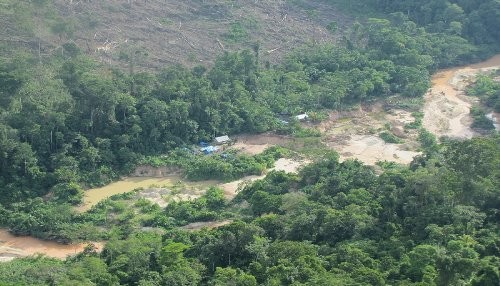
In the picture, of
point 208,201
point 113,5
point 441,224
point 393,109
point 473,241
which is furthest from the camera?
point 113,5

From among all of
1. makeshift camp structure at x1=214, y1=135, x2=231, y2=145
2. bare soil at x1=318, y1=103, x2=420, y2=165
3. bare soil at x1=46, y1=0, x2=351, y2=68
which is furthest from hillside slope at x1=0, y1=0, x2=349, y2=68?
makeshift camp structure at x1=214, y1=135, x2=231, y2=145

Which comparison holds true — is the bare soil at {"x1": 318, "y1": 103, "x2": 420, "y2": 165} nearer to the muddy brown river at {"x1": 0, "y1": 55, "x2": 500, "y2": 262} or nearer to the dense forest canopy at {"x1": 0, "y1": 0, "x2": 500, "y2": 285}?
the muddy brown river at {"x1": 0, "y1": 55, "x2": 500, "y2": 262}

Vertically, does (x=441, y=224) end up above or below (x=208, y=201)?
above

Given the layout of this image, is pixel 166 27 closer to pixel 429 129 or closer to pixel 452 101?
pixel 429 129

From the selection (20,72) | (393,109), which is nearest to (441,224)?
(393,109)

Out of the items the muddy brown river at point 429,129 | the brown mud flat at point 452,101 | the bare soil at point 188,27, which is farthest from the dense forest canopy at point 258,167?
the bare soil at point 188,27

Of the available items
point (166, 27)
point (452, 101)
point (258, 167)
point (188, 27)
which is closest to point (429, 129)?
point (452, 101)

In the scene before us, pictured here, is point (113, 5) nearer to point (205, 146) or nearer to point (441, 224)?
point (205, 146)
